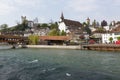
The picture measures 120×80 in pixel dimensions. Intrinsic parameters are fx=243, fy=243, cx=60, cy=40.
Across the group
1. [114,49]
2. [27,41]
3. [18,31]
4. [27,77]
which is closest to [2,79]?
[27,77]

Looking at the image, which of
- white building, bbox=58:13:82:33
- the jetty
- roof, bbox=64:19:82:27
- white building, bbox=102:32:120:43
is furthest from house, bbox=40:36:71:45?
roof, bbox=64:19:82:27

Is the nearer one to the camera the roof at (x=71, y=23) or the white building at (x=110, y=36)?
the white building at (x=110, y=36)

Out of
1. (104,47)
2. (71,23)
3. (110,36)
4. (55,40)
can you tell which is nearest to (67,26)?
(71,23)

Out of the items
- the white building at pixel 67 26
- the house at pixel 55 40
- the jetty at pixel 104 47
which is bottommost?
the jetty at pixel 104 47

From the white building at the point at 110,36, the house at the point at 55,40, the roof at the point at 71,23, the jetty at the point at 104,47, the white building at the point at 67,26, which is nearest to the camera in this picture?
the jetty at the point at 104,47

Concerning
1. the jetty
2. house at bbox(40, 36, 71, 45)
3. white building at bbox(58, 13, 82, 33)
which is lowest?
the jetty

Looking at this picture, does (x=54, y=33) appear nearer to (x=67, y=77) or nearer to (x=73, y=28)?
(x=73, y=28)

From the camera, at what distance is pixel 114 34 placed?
104 meters

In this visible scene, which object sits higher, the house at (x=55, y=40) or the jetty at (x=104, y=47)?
the house at (x=55, y=40)

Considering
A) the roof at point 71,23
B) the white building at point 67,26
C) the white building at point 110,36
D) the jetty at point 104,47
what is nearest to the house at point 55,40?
the white building at point 110,36

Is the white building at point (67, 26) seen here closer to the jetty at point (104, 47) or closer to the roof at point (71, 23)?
the roof at point (71, 23)

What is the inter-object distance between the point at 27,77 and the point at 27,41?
102m

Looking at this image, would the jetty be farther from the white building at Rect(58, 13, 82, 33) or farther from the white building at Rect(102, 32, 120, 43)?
the white building at Rect(58, 13, 82, 33)

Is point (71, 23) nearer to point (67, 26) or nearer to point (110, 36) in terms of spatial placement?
point (67, 26)
